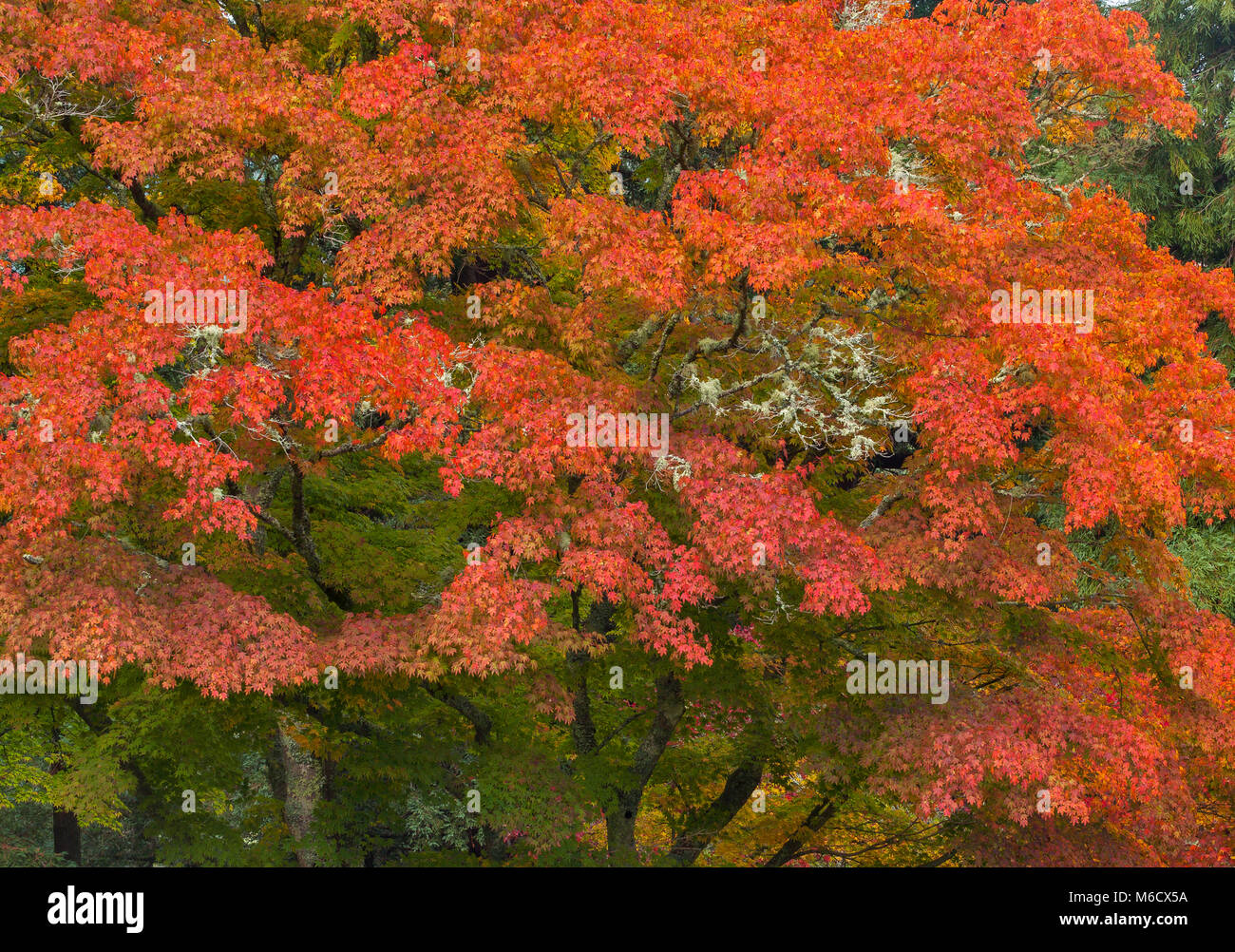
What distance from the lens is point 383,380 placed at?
34.3ft

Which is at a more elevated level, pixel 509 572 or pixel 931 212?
pixel 931 212

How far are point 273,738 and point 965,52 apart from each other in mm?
12620

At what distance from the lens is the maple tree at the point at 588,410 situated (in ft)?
34.5

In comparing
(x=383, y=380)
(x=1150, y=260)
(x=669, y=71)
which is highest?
(x=669, y=71)

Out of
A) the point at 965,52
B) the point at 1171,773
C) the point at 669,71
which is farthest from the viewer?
the point at 1171,773

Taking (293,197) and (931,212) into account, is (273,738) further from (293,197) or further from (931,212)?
(931,212)

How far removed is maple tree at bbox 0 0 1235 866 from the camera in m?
10.5

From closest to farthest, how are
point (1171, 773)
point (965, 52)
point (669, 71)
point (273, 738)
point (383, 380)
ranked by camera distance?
point (383, 380), point (669, 71), point (965, 52), point (1171, 773), point (273, 738)

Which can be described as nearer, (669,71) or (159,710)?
(669,71)

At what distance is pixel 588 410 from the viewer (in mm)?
10906

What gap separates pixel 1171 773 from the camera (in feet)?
42.7

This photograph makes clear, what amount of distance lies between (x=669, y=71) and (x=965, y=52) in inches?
135

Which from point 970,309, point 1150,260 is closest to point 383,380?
point 970,309

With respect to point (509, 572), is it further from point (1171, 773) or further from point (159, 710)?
point (1171, 773)
